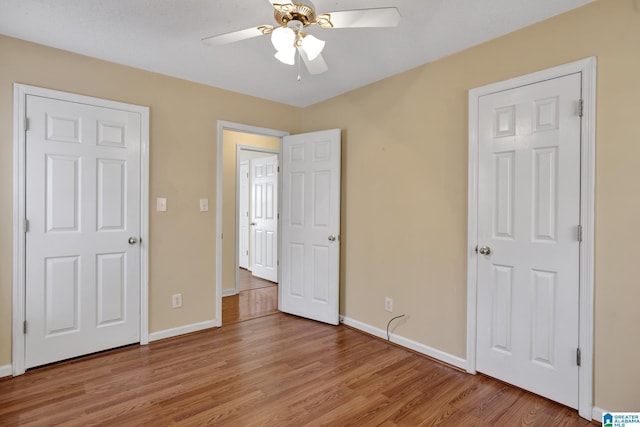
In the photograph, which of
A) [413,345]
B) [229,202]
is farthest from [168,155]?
[413,345]

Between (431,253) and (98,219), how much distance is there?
2752mm

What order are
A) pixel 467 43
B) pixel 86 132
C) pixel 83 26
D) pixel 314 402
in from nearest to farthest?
pixel 314 402
pixel 83 26
pixel 467 43
pixel 86 132

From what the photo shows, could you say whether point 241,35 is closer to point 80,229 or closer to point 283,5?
point 283,5

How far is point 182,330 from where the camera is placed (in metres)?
3.14

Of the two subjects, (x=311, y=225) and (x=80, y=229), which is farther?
(x=311, y=225)

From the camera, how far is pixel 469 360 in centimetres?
245

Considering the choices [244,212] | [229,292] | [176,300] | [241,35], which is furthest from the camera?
[244,212]

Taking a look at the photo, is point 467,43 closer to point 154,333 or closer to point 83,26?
point 83,26

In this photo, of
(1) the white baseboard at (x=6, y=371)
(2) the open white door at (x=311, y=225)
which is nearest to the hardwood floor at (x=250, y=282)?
(2) the open white door at (x=311, y=225)

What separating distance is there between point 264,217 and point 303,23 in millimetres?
3982

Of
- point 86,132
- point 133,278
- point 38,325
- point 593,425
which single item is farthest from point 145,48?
→ point 593,425

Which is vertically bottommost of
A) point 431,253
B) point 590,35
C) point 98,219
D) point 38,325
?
point 38,325

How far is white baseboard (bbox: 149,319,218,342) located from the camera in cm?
299

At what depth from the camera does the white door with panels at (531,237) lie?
1982 mm
